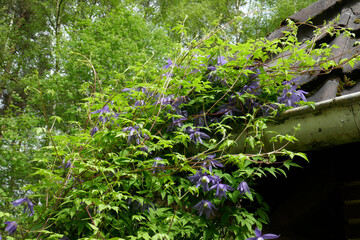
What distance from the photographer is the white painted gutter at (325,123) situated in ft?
4.64

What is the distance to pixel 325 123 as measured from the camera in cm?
149

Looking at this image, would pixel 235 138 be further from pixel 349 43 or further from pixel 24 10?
pixel 24 10

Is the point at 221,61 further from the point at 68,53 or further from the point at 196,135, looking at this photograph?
the point at 68,53

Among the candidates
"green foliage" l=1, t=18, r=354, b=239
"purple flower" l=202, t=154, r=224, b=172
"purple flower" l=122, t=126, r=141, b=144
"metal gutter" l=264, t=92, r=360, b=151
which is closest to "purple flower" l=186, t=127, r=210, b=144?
"green foliage" l=1, t=18, r=354, b=239

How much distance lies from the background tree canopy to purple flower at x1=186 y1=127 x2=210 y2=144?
0.51 m

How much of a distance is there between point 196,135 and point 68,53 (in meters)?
6.22

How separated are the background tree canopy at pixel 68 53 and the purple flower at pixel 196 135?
0.51m

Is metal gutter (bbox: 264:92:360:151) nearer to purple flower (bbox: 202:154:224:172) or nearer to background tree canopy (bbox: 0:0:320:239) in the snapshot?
purple flower (bbox: 202:154:224:172)

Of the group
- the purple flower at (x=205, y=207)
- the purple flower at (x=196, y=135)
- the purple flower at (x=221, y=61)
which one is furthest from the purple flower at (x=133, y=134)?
the purple flower at (x=221, y=61)

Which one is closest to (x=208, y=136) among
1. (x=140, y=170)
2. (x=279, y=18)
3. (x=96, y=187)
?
(x=140, y=170)

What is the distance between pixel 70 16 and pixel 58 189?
1407 cm

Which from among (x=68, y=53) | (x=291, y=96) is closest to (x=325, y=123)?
(x=291, y=96)

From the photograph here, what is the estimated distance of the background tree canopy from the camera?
893 centimetres

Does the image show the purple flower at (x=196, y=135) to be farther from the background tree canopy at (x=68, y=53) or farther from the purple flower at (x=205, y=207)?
the background tree canopy at (x=68, y=53)
